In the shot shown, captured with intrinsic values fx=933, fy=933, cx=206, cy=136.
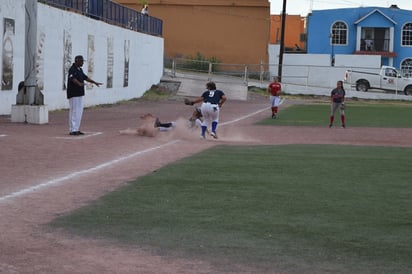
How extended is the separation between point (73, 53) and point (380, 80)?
1463 inches

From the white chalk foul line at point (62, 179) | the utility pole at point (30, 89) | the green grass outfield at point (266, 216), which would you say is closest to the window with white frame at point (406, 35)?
the utility pole at point (30, 89)

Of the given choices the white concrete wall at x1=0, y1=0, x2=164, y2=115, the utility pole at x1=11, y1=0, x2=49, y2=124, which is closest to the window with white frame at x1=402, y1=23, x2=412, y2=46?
the white concrete wall at x1=0, y1=0, x2=164, y2=115

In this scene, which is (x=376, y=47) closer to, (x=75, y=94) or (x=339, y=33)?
(x=339, y=33)

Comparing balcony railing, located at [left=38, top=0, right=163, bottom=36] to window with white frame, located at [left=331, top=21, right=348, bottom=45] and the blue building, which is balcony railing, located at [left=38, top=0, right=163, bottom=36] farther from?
window with white frame, located at [left=331, top=21, right=348, bottom=45]

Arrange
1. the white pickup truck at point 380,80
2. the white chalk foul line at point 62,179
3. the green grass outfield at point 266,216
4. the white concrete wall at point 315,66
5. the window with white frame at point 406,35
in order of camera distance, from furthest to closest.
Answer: the window with white frame at point 406,35, the white concrete wall at point 315,66, the white pickup truck at point 380,80, the white chalk foul line at point 62,179, the green grass outfield at point 266,216

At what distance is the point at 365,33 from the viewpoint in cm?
8800

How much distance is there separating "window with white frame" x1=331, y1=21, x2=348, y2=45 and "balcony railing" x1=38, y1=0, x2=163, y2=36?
2961 centimetres

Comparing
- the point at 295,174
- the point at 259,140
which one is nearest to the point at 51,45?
the point at 259,140

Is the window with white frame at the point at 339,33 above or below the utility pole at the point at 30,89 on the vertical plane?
above

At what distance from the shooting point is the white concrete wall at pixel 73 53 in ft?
96.8

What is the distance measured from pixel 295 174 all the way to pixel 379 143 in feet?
31.5

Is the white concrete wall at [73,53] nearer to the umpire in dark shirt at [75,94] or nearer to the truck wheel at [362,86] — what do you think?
the umpire in dark shirt at [75,94]

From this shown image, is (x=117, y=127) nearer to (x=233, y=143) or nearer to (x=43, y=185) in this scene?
(x=233, y=143)

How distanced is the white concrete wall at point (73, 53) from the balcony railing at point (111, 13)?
0.40 m
